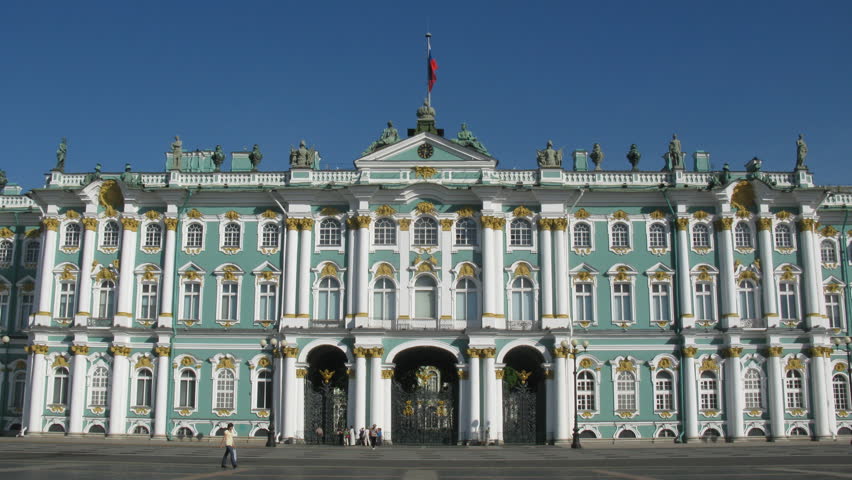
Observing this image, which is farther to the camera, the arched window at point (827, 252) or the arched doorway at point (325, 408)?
the arched window at point (827, 252)

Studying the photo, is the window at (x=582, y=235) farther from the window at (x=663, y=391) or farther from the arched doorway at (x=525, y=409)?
the window at (x=663, y=391)

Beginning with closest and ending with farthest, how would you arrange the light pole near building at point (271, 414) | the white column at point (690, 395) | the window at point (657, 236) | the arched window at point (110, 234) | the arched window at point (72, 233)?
the light pole near building at point (271, 414) < the white column at point (690, 395) < the window at point (657, 236) < the arched window at point (110, 234) < the arched window at point (72, 233)

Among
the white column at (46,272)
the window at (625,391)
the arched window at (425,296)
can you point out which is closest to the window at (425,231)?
the arched window at (425,296)

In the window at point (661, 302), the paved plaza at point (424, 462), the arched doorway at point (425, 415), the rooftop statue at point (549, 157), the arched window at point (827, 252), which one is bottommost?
the paved plaza at point (424, 462)

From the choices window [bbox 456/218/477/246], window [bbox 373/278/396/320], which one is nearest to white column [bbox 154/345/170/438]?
window [bbox 373/278/396/320]

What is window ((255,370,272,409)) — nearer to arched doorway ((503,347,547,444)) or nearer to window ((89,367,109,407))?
window ((89,367,109,407))

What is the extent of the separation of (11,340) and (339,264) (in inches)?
881

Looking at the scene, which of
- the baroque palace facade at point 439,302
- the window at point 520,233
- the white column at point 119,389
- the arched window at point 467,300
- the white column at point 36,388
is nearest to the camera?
the baroque palace facade at point 439,302

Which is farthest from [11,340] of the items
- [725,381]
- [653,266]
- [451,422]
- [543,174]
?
[725,381]

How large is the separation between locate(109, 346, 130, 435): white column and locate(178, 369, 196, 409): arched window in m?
3.30

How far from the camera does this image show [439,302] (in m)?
54.7

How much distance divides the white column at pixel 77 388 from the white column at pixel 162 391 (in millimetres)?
4500

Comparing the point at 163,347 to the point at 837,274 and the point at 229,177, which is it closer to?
the point at 229,177

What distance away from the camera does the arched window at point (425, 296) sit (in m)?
55.1
